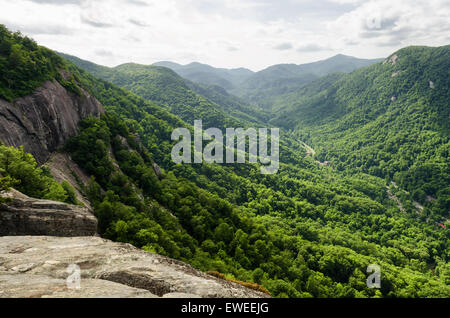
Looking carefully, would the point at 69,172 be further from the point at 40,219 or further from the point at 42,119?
the point at 40,219

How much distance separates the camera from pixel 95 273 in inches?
563

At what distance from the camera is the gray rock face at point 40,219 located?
62.5ft

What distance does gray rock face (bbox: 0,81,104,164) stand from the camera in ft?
108

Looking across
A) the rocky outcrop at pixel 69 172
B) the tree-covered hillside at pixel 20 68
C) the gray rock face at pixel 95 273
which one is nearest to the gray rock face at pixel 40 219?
the gray rock face at pixel 95 273

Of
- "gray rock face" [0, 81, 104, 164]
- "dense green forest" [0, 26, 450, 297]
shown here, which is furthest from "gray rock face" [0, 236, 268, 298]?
"gray rock face" [0, 81, 104, 164]

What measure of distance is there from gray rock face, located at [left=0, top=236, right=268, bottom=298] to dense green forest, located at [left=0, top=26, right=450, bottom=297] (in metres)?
7.90

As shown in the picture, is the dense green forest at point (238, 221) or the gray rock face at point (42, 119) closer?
the gray rock face at point (42, 119)

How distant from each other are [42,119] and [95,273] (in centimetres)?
3785

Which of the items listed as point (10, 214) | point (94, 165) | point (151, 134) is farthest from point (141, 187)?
point (151, 134)

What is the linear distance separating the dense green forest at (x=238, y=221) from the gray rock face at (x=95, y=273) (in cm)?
790

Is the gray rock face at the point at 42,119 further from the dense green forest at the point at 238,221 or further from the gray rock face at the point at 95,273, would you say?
the gray rock face at the point at 95,273

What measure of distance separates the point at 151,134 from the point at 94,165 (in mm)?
83518

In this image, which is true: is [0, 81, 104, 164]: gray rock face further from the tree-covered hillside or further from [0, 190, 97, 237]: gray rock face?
[0, 190, 97, 237]: gray rock face
